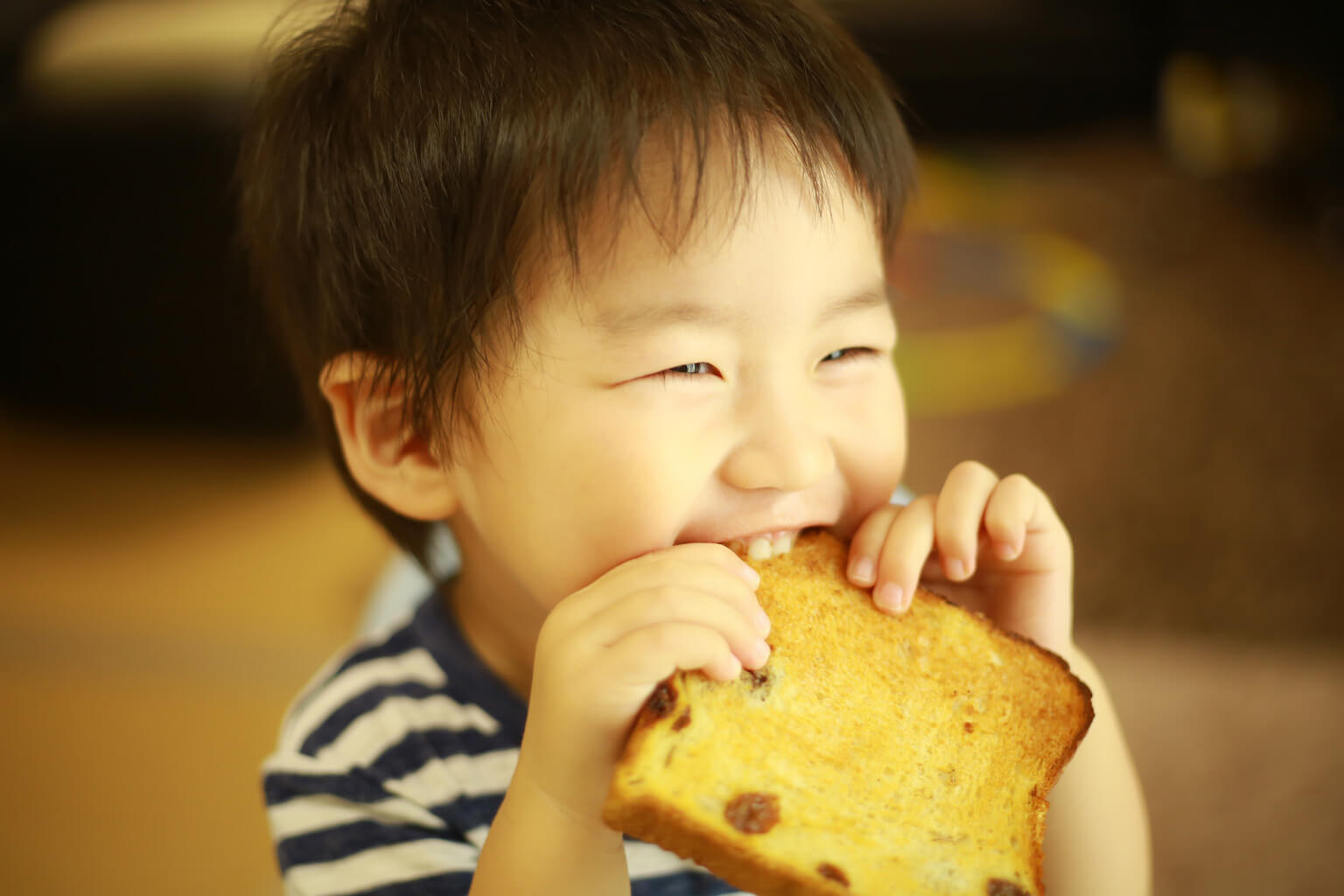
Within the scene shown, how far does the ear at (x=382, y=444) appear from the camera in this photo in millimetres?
760

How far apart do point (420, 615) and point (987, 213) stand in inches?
92.1

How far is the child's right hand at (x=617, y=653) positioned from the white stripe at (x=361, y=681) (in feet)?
0.95

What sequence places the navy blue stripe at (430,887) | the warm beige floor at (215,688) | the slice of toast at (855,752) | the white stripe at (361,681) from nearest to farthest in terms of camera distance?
the slice of toast at (855,752) → the navy blue stripe at (430,887) → the white stripe at (361,681) → the warm beige floor at (215,688)

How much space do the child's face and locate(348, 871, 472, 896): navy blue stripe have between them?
228 mm

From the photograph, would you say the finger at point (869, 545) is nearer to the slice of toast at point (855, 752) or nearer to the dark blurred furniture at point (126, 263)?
the slice of toast at point (855, 752)

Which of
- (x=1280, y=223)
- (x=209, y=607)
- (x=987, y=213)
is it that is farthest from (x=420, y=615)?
(x=1280, y=223)

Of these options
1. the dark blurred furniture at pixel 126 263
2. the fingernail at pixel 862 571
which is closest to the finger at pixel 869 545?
the fingernail at pixel 862 571

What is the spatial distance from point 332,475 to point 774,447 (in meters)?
1.51

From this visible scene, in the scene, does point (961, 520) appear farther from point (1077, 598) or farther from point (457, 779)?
point (1077, 598)

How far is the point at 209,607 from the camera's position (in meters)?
1.66

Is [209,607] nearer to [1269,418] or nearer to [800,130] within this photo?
[800,130]

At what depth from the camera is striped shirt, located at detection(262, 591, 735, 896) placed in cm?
75

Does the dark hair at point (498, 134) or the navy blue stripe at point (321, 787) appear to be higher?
the dark hair at point (498, 134)

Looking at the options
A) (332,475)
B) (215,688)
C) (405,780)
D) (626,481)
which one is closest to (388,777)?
(405,780)
